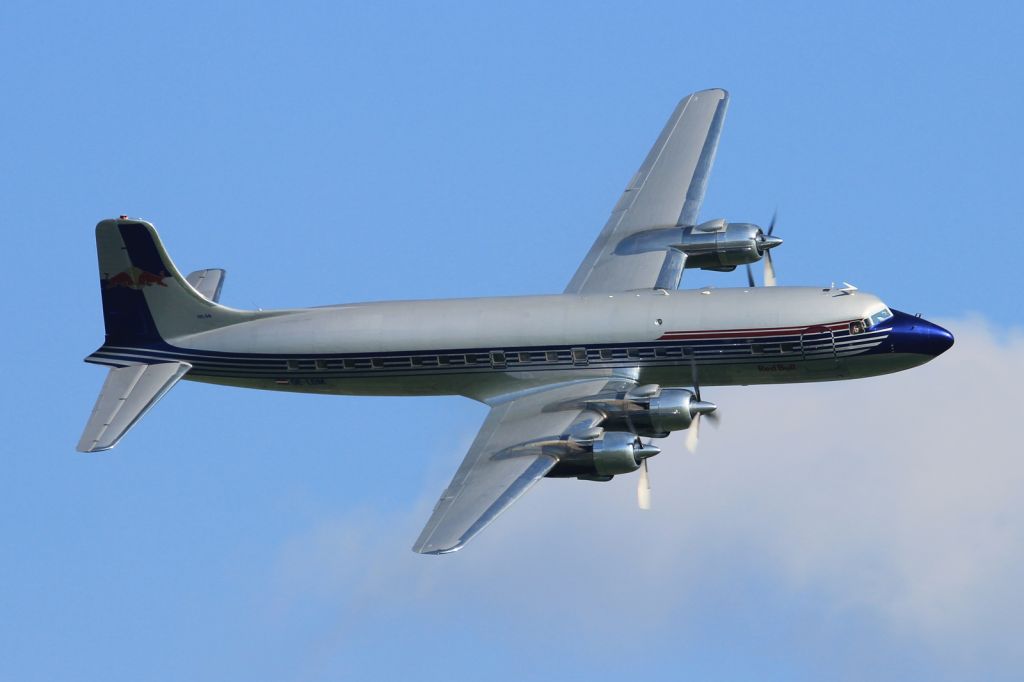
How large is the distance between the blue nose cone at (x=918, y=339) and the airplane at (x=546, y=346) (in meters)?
0.04

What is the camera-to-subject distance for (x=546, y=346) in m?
56.1

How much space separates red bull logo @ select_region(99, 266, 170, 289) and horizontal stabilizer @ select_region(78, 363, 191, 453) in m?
2.55

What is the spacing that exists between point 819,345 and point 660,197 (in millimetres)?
10028

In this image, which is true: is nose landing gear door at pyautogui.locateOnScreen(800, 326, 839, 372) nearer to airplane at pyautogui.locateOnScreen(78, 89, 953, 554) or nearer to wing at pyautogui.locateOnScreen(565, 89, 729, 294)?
airplane at pyautogui.locateOnScreen(78, 89, 953, 554)

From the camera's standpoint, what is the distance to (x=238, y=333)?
58.6m

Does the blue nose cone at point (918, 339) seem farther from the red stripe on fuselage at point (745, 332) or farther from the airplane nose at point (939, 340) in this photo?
the red stripe on fuselage at point (745, 332)

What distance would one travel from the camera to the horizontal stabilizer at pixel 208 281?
60.7 m

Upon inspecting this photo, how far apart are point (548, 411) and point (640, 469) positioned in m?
3.98

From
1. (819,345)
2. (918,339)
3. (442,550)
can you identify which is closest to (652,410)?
(819,345)

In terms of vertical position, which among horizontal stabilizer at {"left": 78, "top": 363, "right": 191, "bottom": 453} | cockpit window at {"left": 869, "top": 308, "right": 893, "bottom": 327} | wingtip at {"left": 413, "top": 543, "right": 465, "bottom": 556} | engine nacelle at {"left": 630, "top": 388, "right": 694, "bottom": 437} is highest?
cockpit window at {"left": 869, "top": 308, "right": 893, "bottom": 327}

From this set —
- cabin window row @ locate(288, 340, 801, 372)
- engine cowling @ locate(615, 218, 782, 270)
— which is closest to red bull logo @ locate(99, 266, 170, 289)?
cabin window row @ locate(288, 340, 801, 372)

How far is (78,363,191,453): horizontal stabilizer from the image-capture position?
54.7m

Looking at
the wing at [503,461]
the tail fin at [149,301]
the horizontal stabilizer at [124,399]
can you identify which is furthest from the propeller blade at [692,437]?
the horizontal stabilizer at [124,399]

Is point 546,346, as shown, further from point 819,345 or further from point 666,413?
point 819,345
